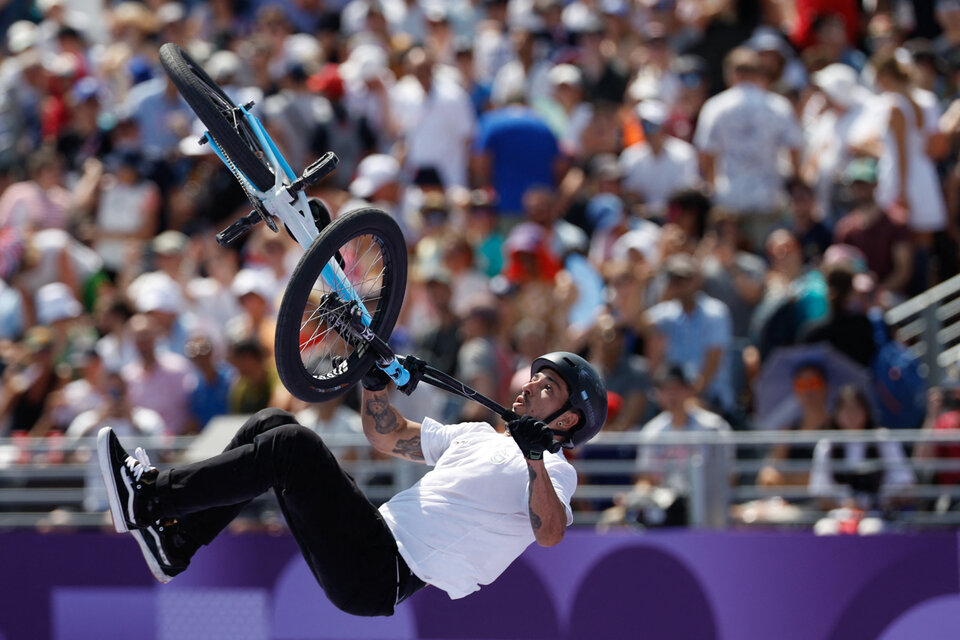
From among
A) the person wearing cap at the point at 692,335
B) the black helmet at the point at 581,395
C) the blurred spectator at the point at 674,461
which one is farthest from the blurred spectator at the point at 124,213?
the black helmet at the point at 581,395

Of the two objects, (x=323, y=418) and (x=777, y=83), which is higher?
(x=777, y=83)

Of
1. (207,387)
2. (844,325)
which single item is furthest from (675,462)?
(207,387)

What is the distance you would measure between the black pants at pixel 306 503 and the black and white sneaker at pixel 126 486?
3.0 inches

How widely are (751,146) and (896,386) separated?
2728 millimetres

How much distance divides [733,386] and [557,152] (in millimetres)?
2865

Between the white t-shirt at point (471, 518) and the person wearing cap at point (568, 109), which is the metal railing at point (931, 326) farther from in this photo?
the white t-shirt at point (471, 518)

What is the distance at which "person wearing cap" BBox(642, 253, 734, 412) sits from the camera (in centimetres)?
1066

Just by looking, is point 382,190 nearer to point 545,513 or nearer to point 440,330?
point 440,330

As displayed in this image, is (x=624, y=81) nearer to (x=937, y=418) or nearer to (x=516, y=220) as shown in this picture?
(x=516, y=220)

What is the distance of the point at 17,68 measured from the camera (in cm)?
1562

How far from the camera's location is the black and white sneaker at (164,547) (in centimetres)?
682

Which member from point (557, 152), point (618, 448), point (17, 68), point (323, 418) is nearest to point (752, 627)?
point (618, 448)

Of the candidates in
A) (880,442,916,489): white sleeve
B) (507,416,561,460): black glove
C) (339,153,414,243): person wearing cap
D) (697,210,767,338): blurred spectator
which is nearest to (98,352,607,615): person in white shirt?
(507,416,561,460): black glove

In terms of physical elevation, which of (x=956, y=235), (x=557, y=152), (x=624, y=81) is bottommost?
(x=956, y=235)
